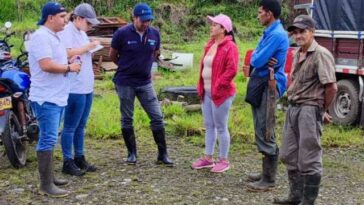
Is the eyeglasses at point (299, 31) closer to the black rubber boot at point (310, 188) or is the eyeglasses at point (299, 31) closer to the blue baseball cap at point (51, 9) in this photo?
the black rubber boot at point (310, 188)

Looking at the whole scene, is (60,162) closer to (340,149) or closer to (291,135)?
(291,135)

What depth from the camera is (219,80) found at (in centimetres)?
577

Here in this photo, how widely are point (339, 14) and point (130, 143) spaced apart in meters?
4.16

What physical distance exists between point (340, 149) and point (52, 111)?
4076 millimetres

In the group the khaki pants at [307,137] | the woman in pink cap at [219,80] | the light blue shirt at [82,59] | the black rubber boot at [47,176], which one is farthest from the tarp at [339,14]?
the black rubber boot at [47,176]

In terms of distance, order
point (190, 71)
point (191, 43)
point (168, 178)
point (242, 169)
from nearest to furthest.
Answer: point (168, 178), point (242, 169), point (190, 71), point (191, 43)

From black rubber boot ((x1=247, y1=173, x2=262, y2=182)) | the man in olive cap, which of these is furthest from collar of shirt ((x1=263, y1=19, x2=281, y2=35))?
black rubber boot ((x1=247, y1=173, x2=262, y2=182))

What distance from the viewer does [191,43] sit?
20.5 meters

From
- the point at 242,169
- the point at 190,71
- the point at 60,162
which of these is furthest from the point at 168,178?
the point at 190,71

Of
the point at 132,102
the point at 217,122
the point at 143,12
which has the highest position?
the point at 143,12

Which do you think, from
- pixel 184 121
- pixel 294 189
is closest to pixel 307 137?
pixel 294 189

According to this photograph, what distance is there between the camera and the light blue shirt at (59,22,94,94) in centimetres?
562

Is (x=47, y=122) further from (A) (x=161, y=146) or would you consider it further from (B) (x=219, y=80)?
(B) (x=219, y=80)

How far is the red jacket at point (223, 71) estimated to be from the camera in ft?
18.9
